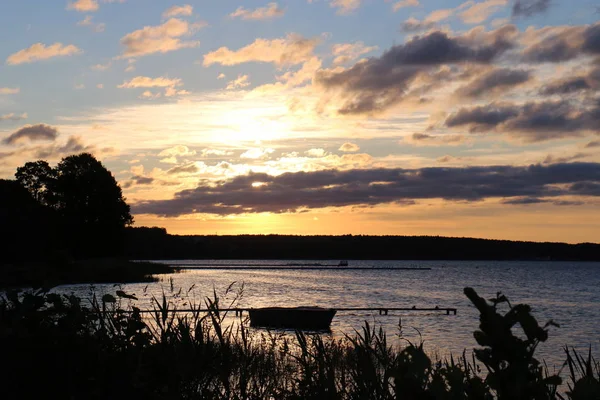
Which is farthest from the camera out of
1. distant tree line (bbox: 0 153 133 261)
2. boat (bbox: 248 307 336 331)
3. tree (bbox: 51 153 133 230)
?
tree (bbox: 51 153 133 230)

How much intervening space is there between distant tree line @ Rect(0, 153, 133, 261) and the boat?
47982 mm

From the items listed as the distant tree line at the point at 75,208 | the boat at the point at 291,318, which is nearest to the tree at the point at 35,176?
the distant tree line at the point at 75,208

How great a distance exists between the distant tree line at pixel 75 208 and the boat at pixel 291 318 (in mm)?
47982

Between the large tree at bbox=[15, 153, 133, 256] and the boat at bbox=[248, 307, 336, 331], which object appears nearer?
the boat at bbox=[248, 307, 336, 331]

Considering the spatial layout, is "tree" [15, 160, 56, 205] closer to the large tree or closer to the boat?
the large tree

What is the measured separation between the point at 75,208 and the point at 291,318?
5606 cm

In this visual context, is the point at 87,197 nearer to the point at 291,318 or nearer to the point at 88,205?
the point at 88,205

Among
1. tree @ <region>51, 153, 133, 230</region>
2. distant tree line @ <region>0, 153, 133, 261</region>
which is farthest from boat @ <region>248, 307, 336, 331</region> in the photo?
tree @ <region>51, 153, 133, 230</region>

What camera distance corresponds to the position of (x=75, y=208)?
81.3 meters

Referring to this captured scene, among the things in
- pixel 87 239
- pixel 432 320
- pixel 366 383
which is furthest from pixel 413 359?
pixel 87 239

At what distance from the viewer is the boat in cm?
3241

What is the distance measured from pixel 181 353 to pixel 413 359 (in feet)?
13.5

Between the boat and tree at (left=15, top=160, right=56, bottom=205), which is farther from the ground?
tree at (left=15, top=160, right=56, bottom=205)

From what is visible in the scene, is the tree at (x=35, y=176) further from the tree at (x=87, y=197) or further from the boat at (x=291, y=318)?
the boat at (x=291, y=318)
